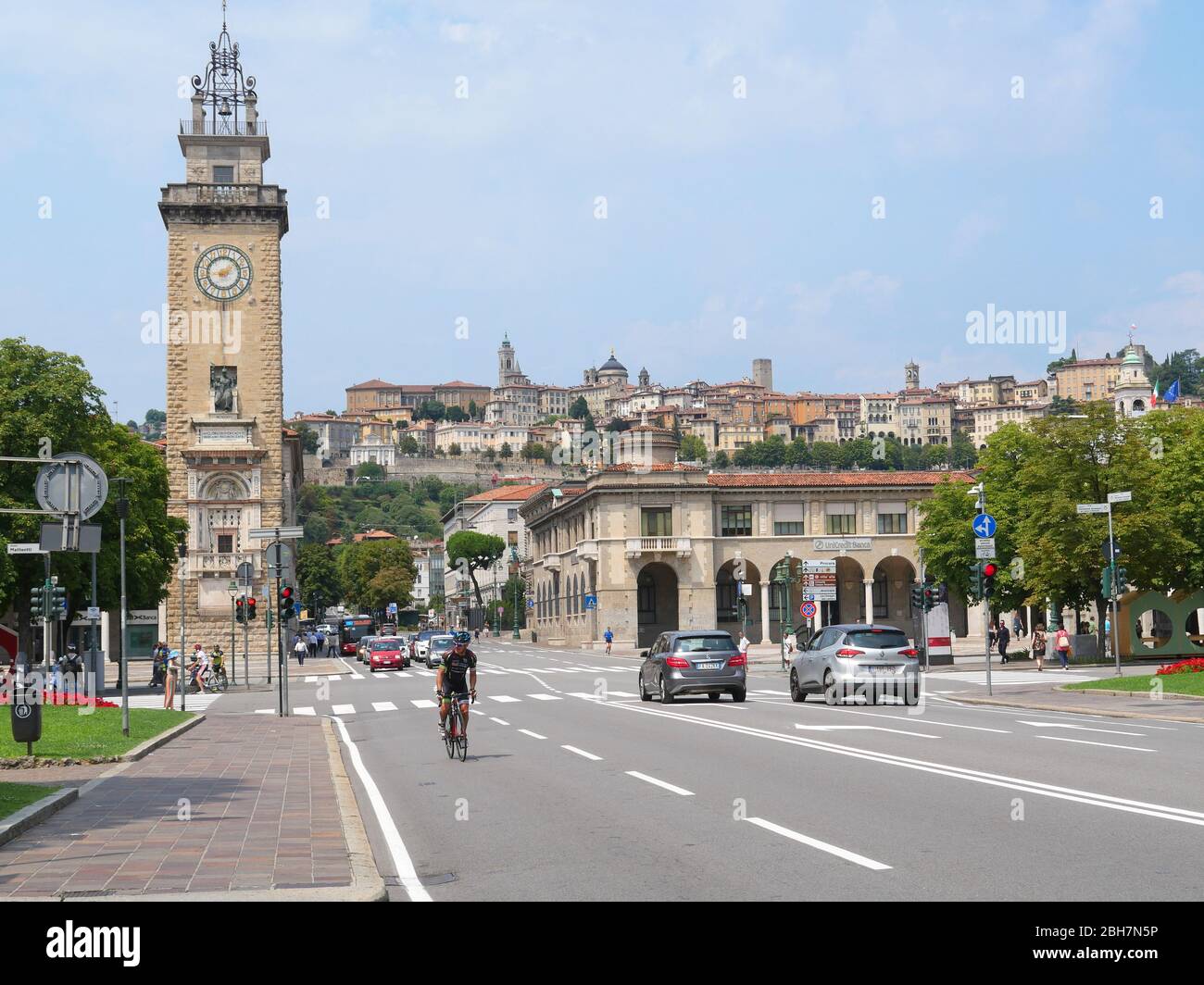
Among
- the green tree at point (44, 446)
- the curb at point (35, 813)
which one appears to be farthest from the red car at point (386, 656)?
the curb at point (35, 813)

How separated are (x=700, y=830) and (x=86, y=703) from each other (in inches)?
981

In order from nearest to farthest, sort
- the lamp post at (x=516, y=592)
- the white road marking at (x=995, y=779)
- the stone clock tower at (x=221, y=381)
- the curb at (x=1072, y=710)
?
the white road marking at (x=995, y=779)
the curb at (x=1072, y=710)
the stone clock tower at (x=221, y=381)
the lamp post at (x=516, y=592)

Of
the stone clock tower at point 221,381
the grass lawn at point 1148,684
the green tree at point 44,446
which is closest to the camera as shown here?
the grass lawn at point 1148,684

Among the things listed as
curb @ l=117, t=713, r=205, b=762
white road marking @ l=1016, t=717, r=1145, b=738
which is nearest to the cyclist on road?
curb @ l=117, t=713, r=205, b=762

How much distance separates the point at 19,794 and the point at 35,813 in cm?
165

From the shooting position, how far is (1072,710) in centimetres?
2739

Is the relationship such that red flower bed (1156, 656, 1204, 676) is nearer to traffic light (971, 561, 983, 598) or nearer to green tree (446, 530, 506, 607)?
traffic light (971, 561, 983, 598)

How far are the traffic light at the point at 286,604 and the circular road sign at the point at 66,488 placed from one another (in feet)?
59.9

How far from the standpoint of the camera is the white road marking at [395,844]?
9070mm

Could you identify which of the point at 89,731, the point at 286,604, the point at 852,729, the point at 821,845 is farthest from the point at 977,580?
the point at 821,845

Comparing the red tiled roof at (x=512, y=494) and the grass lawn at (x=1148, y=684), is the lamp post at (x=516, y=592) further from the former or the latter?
the grass lawn at (x=1148, y=684)

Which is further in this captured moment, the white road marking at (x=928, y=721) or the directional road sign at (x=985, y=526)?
the directional road sign at (x=985, y=526)

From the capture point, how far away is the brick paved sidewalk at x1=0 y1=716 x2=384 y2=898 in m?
8.96
